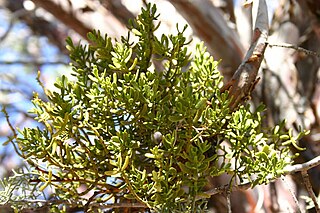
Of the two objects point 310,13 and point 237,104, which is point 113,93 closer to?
point 237,104

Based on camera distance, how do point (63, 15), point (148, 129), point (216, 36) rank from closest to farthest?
point (148, 129) → point (216, 36) → point (63, 15)

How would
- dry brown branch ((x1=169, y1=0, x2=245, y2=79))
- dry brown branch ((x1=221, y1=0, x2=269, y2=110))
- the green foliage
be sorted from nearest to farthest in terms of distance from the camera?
1. the green foliage
2. dry brown branch ((x1=221, y1=0, x2=269, y2=110))
3. dry brown branch ((x1=169, y1=0, x2=245, y2=79))

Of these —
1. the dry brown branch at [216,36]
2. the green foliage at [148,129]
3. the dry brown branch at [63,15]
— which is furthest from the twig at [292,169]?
the dry brown branch at [63,15]

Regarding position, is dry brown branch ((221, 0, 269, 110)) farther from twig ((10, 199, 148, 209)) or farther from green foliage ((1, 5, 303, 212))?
twig ((10, 199, 148, 209))

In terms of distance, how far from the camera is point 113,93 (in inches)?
19.9

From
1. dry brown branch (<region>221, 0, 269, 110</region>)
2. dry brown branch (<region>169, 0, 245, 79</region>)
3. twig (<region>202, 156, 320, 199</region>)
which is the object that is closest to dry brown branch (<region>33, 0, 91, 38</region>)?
dry brown branch (<region>169, 0, 245, 79</region>)

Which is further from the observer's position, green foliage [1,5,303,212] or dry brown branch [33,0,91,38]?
dry brown branch [33,0,91,38]

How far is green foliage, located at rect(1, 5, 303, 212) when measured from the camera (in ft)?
1.62

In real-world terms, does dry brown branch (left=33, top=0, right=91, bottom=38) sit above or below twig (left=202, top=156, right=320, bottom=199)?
above

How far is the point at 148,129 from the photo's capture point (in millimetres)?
537

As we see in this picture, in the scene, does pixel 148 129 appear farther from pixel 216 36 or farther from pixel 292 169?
pixel 216 36

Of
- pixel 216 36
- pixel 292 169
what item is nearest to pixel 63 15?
pixel 216 36

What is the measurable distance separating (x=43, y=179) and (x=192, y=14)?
709 millimetres

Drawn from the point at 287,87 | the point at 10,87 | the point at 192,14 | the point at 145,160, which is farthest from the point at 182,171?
the point at 10,87
